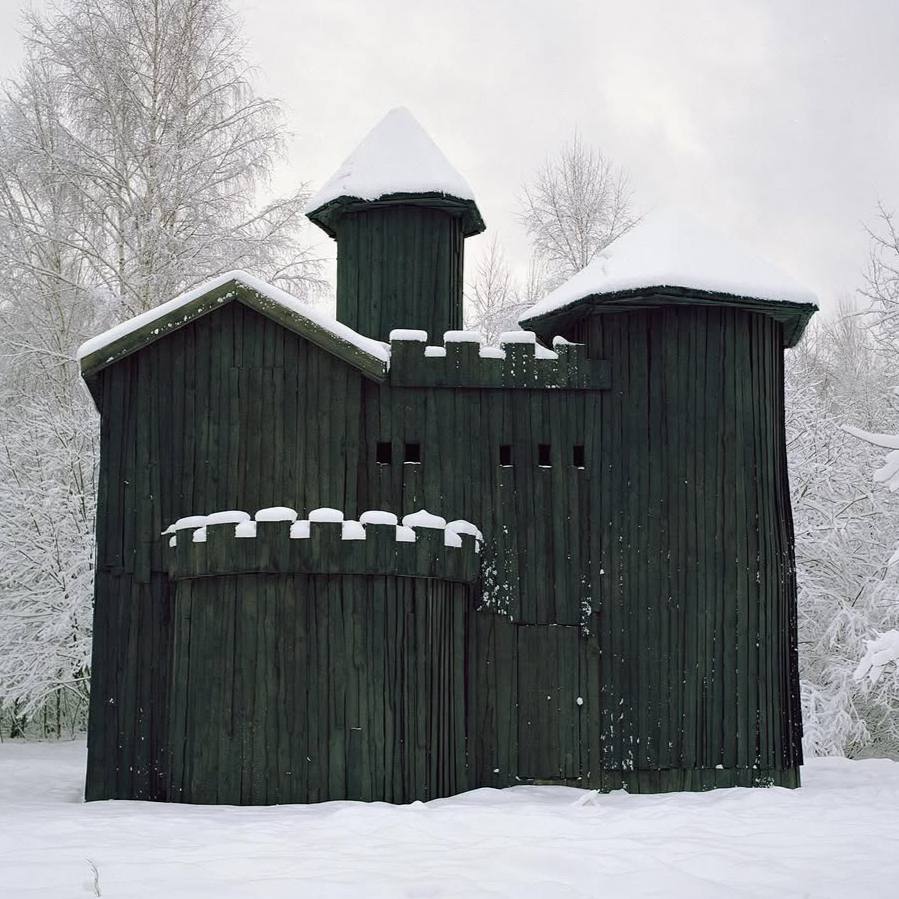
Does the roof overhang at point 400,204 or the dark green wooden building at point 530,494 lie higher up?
the roof overhang at point 400,204

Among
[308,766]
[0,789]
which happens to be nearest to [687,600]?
[308,766]

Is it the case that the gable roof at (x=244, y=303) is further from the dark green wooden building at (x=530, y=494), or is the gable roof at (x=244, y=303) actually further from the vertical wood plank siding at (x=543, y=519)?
the vertical wood plank siding at (x=543, y=519)

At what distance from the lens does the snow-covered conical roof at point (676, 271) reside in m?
12.4

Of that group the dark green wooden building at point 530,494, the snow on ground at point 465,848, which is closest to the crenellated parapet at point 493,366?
the dark green wooden building at point 530,494

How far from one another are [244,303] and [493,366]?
2787 mm

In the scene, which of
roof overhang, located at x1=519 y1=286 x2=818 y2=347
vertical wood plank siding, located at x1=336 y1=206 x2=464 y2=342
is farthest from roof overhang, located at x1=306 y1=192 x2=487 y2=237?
roof overhang, located at x1=519 y1=286 x2=818 y2=347

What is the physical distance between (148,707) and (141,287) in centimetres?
935

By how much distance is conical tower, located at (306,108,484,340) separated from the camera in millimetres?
14055

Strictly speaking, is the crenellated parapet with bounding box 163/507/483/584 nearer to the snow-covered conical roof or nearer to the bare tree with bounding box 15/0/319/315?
the snow-covered conical roof

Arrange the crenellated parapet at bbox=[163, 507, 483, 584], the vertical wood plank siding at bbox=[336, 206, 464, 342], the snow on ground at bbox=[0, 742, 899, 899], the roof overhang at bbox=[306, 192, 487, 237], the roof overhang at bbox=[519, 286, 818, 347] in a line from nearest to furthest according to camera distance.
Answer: the snow on ground at bbox=[0, 742, 899, 899] < the crenellated parapet at bbox=[163, 507, 483, 584] < the roof overhang at bbox=[519, 286, 818, 347] < the roof overhang at bbox=[306, 192, 487, 237] < the vertical wood plank siding at bbox=[336, 206, 464, 342]

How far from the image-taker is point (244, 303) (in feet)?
40.7

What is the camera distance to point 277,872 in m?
6.54

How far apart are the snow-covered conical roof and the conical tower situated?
152cm

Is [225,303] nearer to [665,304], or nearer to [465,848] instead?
[665,304]
